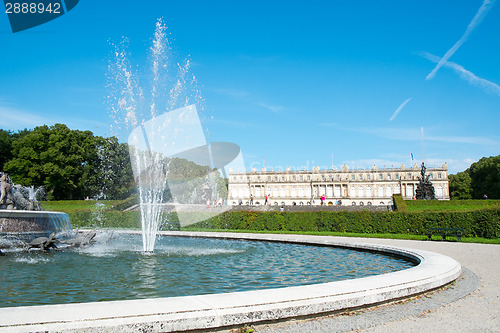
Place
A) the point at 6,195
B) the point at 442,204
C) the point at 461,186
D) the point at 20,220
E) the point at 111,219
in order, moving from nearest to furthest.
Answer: the point at 20,220, the point at 6,195, the point at 111,219, the point at 442,204, the point at 461,186

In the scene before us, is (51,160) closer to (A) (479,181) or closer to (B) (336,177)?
(B) (336,177)

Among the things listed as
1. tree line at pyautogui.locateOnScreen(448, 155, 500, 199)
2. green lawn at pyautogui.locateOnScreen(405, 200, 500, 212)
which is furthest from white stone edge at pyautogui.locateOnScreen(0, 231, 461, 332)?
tree line at pyautogui.locateOnScreen(448, 155, 500, 199)

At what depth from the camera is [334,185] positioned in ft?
337

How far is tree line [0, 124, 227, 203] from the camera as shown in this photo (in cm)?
4612

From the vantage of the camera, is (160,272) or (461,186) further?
(461,186)

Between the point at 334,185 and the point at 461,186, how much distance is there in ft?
101

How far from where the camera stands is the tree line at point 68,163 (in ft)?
151

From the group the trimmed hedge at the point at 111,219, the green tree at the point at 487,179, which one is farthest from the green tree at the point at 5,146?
the green tree at the point at 487,179

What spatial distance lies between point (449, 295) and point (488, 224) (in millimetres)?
14724

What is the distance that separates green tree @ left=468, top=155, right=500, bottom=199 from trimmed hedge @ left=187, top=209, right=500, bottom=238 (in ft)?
183

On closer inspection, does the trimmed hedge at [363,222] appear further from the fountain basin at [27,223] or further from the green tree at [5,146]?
the green tree at [5,146]

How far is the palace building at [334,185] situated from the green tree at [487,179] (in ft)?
36.9

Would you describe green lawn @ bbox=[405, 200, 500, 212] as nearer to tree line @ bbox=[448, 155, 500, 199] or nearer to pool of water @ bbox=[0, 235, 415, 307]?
tree line @ bbox=[448, 155, 500, 199]

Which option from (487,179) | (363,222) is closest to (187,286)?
(363,222)
